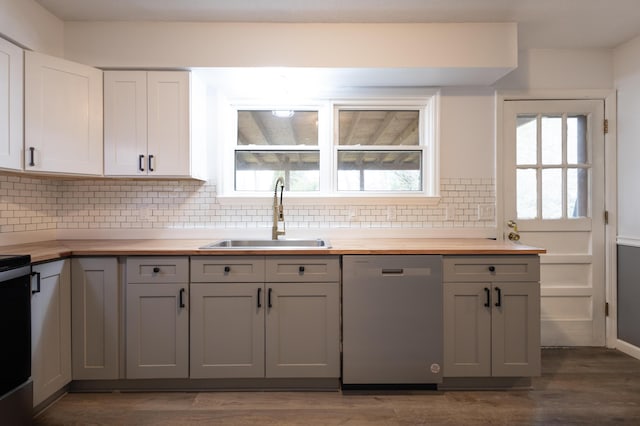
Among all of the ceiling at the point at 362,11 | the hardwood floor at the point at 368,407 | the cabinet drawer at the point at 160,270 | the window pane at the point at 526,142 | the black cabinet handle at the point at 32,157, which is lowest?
the hardwood floor at the point at 368,407

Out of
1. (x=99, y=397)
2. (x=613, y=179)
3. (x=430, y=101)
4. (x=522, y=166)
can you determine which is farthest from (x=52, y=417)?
(x=613, y=179)

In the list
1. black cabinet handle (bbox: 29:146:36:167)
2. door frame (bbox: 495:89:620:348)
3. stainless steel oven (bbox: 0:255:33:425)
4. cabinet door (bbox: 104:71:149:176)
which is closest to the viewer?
stainless steel oven (bbox: 0:255:33:425)

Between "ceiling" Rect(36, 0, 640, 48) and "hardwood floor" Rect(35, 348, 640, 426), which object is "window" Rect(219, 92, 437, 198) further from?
"hardwood floor" Rect(35, 348, 640, 426)

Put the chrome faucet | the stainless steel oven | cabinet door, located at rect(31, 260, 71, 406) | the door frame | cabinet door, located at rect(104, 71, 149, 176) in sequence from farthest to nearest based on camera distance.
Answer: the door frame, the chrome faucet, cabinet door, located at rect(104, 71, 149, 176), cabinet door, located at rect(31, 260, 71, 406), the stainless steel oven

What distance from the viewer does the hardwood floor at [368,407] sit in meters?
2.00

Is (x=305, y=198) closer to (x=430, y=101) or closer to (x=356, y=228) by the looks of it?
(x=356, y=228)

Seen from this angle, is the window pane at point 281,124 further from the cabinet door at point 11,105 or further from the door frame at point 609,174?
the door frame at point 609,174

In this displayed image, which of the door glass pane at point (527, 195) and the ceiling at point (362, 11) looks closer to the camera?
the ceiling at point (362, 11)

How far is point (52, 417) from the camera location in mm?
2037

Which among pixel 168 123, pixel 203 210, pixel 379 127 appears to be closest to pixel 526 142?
pixel 379 127

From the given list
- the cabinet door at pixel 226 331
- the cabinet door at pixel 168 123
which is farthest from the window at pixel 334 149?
the cabinet door at pixel 226 331

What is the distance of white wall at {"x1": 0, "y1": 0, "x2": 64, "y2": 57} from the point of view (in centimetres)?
212

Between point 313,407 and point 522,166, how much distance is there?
2514 millimetres

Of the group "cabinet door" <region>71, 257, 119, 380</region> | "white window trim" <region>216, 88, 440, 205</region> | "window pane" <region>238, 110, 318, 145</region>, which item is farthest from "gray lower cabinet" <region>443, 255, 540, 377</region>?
"cabinet door" <region>71, 257, 119, 380</region>
